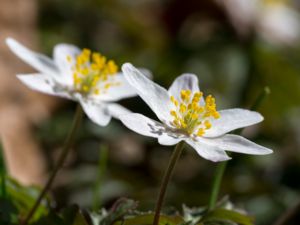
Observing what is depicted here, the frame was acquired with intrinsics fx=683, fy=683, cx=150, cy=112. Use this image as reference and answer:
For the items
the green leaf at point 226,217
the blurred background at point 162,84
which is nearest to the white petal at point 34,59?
the green leaf at point 226,217

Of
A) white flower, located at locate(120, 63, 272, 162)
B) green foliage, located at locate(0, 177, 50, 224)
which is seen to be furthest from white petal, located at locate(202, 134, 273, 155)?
green foliage, located at locate(0, 177, 50, 224)

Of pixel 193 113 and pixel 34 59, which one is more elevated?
pixel 34 59

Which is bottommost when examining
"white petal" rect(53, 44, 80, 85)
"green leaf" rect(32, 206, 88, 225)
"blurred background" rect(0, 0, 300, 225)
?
"green leaf" rect(32, 206, 88, 225)

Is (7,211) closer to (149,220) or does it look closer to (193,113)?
(149,220)

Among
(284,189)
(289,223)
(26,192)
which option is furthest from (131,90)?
(284,189)

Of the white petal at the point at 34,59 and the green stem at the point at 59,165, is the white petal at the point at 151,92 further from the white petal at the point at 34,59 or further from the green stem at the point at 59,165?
the white petal at the point at 34,59

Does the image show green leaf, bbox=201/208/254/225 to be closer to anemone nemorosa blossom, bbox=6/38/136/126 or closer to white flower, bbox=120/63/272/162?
white flower, bbox=120/63/272/162

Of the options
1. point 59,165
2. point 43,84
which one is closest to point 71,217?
point 59,165
